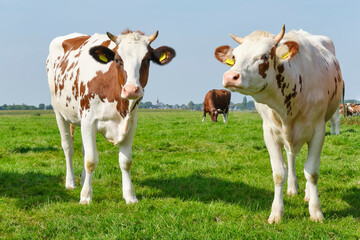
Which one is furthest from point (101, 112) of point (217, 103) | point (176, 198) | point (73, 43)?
point (217, 103)

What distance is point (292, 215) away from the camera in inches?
183

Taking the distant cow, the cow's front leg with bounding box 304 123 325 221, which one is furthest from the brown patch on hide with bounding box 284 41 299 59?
the distant cow

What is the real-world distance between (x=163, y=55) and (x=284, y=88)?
6.18ft

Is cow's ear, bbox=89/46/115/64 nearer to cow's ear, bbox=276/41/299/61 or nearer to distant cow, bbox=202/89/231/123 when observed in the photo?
cow's ear, bbox=276/41/299/61

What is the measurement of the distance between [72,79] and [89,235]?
2762 millimetres

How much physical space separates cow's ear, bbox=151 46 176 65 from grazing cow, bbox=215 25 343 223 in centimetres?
96

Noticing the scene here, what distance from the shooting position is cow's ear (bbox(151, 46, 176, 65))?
511cm

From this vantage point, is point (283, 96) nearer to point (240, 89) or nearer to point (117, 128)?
point (240, 89)

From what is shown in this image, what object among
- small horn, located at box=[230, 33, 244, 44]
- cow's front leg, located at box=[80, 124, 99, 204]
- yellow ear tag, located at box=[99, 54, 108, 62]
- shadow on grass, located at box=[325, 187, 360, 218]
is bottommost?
shadow on grass, located at box=[325, 187, 360, 218]

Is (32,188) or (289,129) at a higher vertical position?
(289,129)

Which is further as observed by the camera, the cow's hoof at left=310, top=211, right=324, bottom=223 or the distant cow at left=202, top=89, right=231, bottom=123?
the distant cow at left=202, top=89, right=231, bottom=123

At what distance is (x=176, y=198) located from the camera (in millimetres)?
5293

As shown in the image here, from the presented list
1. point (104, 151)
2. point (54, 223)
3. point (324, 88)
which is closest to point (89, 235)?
point (54, 223)

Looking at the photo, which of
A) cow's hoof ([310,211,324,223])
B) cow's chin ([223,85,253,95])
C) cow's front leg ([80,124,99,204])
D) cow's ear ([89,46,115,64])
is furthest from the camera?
cow's front leg ([80,124,99,204])
